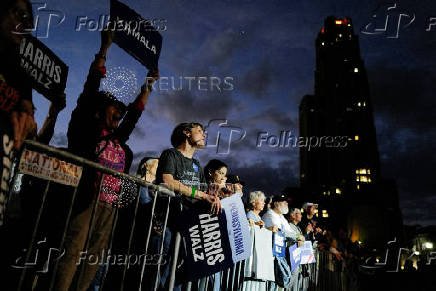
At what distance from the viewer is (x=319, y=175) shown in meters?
101

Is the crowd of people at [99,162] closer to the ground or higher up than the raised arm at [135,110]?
closer to the ground

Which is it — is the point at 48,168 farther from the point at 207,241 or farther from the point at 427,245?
the point at 427,245

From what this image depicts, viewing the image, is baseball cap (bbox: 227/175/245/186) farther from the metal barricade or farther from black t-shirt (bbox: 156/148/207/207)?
the metal barricade

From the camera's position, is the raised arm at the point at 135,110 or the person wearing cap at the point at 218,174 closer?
the raised arm at the point at 135,110

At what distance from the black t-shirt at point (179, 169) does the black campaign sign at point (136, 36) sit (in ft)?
5.31

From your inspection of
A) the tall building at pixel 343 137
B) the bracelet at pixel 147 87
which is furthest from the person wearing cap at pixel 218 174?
the tall building at pixel 343 137

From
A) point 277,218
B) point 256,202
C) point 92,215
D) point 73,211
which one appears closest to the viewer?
point 92,215

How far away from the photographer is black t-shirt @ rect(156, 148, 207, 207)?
3.38 metres

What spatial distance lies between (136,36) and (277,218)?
4035 mm

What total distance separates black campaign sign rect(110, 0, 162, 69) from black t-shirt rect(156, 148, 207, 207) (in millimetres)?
1618

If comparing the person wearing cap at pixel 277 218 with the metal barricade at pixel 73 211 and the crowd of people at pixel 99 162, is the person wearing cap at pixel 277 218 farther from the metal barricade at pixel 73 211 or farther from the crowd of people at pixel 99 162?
the metal barricade at pixel 73 211

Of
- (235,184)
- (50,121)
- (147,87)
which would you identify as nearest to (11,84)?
(50,121)

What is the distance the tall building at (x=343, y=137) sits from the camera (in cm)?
7319

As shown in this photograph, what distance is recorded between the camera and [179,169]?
349cm
